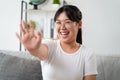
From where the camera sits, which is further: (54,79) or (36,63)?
(36,63)

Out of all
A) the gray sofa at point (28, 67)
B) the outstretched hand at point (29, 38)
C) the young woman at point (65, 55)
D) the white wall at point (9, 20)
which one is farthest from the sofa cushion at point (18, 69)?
the white wall at point (9, 20)

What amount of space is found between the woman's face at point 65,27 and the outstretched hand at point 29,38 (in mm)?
223

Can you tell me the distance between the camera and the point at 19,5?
279 centimetres

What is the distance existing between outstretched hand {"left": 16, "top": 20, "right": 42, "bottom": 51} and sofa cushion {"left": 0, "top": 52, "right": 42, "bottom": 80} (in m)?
0.57

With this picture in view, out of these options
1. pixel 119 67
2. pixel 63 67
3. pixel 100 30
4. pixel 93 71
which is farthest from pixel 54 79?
pixel 100 30

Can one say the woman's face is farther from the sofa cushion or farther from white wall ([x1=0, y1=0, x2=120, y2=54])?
white wall ([x1=0, y1=0, x2=120, y2=54])

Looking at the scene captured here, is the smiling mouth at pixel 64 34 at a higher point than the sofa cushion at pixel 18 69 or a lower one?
higher

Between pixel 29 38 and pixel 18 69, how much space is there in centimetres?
63

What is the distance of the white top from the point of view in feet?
3.91

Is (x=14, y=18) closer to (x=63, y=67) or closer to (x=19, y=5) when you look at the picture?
(x=19, y=5)

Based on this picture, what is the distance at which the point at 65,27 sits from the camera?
46.9 inches

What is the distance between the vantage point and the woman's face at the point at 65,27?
1.19 meters

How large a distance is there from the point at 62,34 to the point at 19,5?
68.1 inches

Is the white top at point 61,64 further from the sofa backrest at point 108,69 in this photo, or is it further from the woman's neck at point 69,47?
the sofa backrest at point 108,69
